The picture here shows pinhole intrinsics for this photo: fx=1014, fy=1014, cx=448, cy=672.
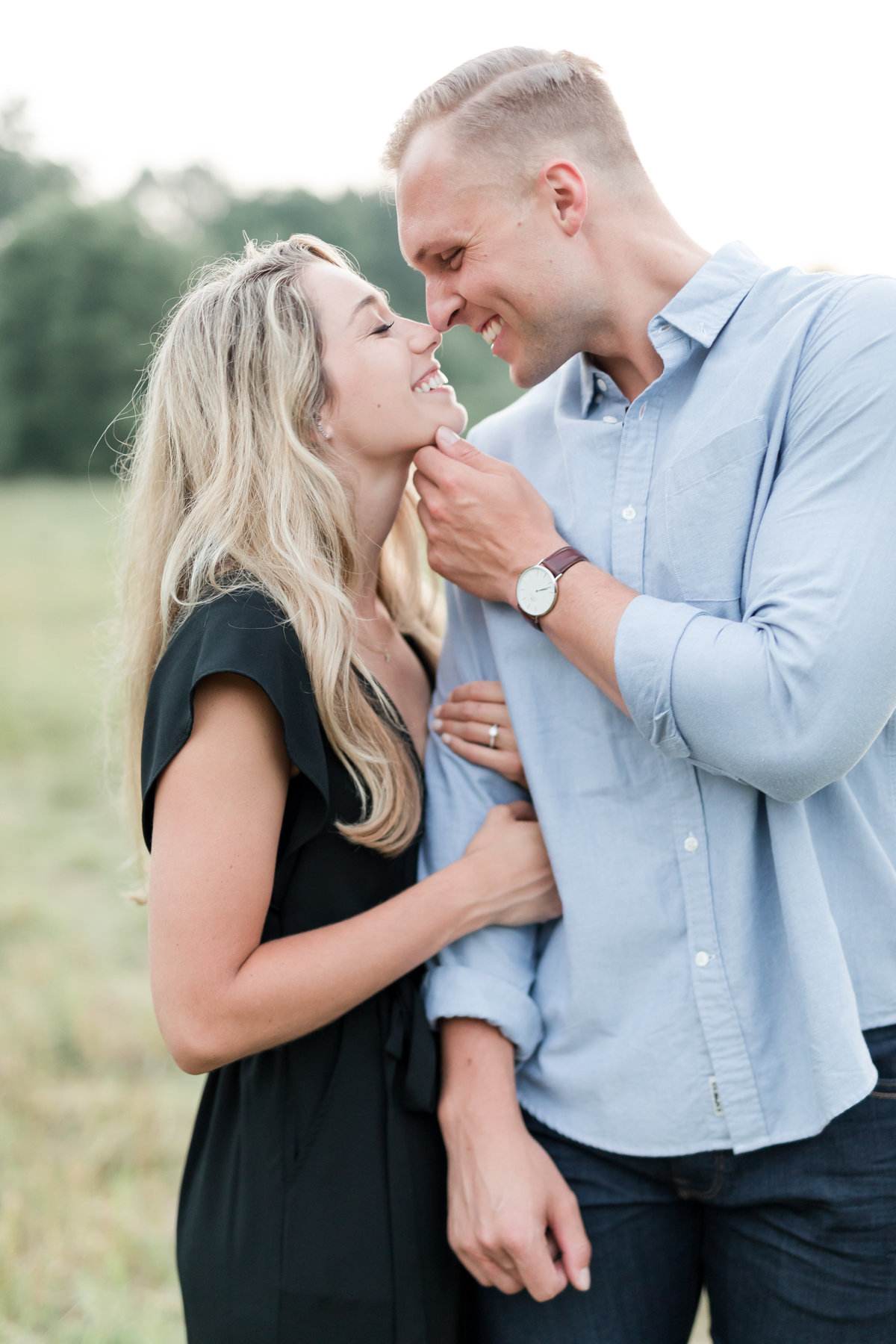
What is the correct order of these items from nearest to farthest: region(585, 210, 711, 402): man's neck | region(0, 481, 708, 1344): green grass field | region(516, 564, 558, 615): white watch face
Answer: region(516, 564, 558, 615): white watch face, region(585, 210, 711, 402): man's neck, region(0, 481, 708, 1344): green grass field

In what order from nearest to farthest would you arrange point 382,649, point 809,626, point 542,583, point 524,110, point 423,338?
point 809,626, point 542,583, point 524,110, point 423,338, point 382,649

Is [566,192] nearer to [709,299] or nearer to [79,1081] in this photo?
[709,299]

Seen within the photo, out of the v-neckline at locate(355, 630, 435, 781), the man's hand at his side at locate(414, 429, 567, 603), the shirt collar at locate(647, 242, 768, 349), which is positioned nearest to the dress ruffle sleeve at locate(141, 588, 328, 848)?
the v-neckline at locate(355, 630, 435, 781)

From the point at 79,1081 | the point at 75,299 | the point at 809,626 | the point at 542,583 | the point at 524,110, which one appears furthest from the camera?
the point at 75,299

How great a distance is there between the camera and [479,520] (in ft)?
5.17

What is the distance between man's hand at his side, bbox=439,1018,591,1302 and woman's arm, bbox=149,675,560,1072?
219mm

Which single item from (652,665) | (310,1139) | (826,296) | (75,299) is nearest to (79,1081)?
(310,1139)

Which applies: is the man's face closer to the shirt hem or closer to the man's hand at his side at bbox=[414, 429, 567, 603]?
the man's hand at his side at bbox=[414, 429, 567, 603]

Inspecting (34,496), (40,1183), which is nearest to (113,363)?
(34,496)

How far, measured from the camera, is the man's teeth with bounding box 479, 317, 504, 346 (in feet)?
5.82

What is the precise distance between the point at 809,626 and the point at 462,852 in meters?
0.71

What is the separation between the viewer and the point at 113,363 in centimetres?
1596

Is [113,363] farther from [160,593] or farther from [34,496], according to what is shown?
[160,593]

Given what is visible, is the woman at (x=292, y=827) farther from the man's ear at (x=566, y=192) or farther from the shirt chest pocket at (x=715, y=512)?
the shirt chest pocket at (x=715, y=512)
